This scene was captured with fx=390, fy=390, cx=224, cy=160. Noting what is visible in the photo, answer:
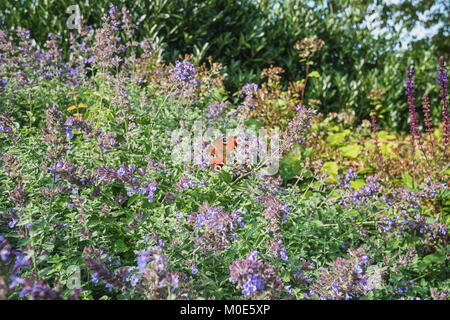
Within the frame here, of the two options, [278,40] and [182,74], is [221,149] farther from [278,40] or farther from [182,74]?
[278,40]

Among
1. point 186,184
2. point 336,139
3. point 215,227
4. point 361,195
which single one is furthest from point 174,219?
point 336,139

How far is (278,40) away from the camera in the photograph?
6.34m

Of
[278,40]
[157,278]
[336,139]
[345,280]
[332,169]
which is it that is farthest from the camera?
[278,40]

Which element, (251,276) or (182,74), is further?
(182,74)

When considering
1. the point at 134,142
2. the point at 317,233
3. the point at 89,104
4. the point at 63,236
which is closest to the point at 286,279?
the point at 317,233

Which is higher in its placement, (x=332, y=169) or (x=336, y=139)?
(x=336, y=139)

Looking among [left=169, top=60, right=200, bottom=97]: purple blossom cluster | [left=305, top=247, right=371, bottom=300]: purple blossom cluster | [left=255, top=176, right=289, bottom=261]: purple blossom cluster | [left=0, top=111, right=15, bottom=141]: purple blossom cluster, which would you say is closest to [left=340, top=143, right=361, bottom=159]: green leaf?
[left=169, top=60, right=200, bottom=97]: purple blossom cluster

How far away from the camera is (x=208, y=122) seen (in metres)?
3.58

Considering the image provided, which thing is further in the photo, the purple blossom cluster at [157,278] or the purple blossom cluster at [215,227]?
the purple blossom cluster at [215,227]

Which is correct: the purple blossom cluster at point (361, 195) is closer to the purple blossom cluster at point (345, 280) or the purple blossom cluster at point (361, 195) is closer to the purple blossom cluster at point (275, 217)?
the purple blossom cluster at point (275, 217)

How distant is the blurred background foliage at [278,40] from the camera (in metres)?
5.34

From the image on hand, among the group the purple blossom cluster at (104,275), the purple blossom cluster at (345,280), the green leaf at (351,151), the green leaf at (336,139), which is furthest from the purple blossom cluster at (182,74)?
the green leaf at (336,139)

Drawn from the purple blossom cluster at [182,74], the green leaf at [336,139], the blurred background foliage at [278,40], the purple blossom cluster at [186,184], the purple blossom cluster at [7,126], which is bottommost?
the purple blossom cluster at [186,184]
